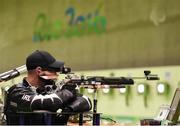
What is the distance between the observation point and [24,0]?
28.3ft

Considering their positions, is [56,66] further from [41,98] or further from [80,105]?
[80,105]

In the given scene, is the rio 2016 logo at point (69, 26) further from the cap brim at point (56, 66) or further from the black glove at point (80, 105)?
the black glove at point (80, 105)

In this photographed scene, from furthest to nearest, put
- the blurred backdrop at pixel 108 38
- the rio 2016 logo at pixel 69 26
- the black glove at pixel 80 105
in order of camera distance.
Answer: the rio 2016 logo at pixel 69 26 → the blurred backdrop at pixel 108 38 → the black glove at pixel 80 105

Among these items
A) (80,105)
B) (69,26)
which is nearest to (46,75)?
(80,105)

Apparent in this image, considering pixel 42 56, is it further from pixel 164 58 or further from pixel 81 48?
pixel 81 48

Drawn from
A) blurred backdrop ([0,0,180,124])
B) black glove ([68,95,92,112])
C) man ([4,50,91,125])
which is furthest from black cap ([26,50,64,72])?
blurred backdrop ([0,0,180,124])

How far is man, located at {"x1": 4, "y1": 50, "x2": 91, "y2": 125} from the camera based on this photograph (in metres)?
2.75

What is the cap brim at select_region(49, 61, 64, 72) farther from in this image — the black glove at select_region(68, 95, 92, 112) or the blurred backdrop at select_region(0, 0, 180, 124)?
the blurred backdrop at select_region(0, 0, 180, 124)

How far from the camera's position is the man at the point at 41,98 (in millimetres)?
2754

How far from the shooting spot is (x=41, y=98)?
2.86 m

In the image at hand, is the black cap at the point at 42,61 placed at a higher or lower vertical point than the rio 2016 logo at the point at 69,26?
lower

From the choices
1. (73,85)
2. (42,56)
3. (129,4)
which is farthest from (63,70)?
(129,4)

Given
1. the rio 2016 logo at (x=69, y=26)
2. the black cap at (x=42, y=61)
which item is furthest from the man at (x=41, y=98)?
the rio 2016 logo at (x=69, y=26)

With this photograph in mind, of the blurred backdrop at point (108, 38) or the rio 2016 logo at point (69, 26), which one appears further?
the rio 2016 logo at point (69, 26)
